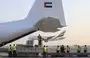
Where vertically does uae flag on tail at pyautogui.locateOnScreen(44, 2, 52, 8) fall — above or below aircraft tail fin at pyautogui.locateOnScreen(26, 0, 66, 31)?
above

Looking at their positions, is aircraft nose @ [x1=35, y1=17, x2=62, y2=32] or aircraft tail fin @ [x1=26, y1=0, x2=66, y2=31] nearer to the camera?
aircraft nose @ [x1=35, y1=17, x2=62, y2=32]

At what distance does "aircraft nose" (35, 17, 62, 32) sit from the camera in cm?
2809

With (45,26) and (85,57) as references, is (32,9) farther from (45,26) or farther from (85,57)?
(85,57)

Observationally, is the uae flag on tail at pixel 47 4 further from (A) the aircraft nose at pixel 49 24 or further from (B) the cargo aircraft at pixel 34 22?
(A) the aircraft nose at pixel 49 24

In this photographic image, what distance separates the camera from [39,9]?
3456cm

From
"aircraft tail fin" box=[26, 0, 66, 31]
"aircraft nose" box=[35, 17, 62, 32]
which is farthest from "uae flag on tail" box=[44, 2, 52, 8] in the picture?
"aircraft nose" box=[35, 17, 62, 32]

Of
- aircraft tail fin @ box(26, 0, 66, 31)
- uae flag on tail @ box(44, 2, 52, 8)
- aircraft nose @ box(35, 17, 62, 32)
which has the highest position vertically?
uae flag on tail @ box(44, 2, 52, 8)

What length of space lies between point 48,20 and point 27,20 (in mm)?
7566

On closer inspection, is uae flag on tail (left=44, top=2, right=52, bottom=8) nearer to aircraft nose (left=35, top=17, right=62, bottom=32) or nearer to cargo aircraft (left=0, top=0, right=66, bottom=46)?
cargo aircraft (left=0, top=0, right=66, bottom=46)

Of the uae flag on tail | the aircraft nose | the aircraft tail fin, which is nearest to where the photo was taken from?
the aircraft nose

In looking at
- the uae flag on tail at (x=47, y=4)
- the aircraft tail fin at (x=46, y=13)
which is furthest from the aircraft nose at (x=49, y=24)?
the uae flag on tail at (x=47, y=4)

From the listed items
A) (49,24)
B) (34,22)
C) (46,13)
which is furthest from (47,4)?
(49,24)

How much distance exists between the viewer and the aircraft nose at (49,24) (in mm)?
28094

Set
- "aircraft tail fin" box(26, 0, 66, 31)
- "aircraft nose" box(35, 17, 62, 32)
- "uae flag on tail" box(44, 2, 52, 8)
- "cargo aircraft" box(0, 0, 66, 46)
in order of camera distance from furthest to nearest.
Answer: "uae flag on tail" box(44, 2, 52, 8)
"cargo aircraft" box(0, 0, 66, 46)
"aircraft tail fin" box(26, 0, 66, 31)
"aircraft nose" box(35, 17, 62, 32)
